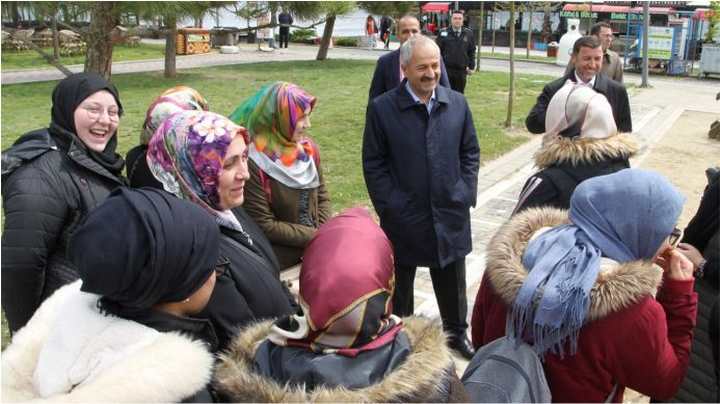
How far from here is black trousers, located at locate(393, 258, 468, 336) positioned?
11.3ft

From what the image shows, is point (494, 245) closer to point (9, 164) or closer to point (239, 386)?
point (239, 386)


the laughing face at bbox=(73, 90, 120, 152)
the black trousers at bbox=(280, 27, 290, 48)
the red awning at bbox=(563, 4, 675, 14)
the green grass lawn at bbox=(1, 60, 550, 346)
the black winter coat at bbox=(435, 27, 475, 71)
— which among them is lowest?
the green grass lawn at bbox=(1, 60, 550, 346)

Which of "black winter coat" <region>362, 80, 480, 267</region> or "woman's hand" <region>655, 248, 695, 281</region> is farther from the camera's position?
"black winter coat" <region>362, 80, 480, 267</region>

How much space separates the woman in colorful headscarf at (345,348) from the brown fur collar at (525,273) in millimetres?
362

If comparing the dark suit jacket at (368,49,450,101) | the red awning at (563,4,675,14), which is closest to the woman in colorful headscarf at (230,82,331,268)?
the dark suit jacket at (368,49,450,101)

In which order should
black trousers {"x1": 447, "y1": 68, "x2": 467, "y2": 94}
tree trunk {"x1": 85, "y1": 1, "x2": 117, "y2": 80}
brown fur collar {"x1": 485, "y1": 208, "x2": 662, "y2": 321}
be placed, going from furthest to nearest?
black trousers {"x1": 447, "y1": 68, "x2": 467, "y2": 94} < tree trunk {"x1": 85, "y1": 1, "x2": 117, "y2": 80} < brown fur collar {"x1": 485, "y1": 208, "x2": 662, "y2": 321}

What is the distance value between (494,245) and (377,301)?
63 cm

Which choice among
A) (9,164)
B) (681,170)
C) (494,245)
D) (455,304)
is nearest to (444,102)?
(455,304)

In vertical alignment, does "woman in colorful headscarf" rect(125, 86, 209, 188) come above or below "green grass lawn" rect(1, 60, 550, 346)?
above

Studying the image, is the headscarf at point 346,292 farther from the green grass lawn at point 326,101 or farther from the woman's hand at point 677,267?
the green grass lawn at point 326,101

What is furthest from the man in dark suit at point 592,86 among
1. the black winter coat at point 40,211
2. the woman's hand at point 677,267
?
the black winter coat at point 40,211

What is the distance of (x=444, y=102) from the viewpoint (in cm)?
327

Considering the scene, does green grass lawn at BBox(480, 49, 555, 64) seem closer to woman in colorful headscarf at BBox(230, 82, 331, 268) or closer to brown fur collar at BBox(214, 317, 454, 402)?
woman in colorful headscarf at BBox(230, 82, 331, 268)

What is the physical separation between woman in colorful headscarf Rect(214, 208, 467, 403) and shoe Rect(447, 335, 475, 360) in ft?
6.58
